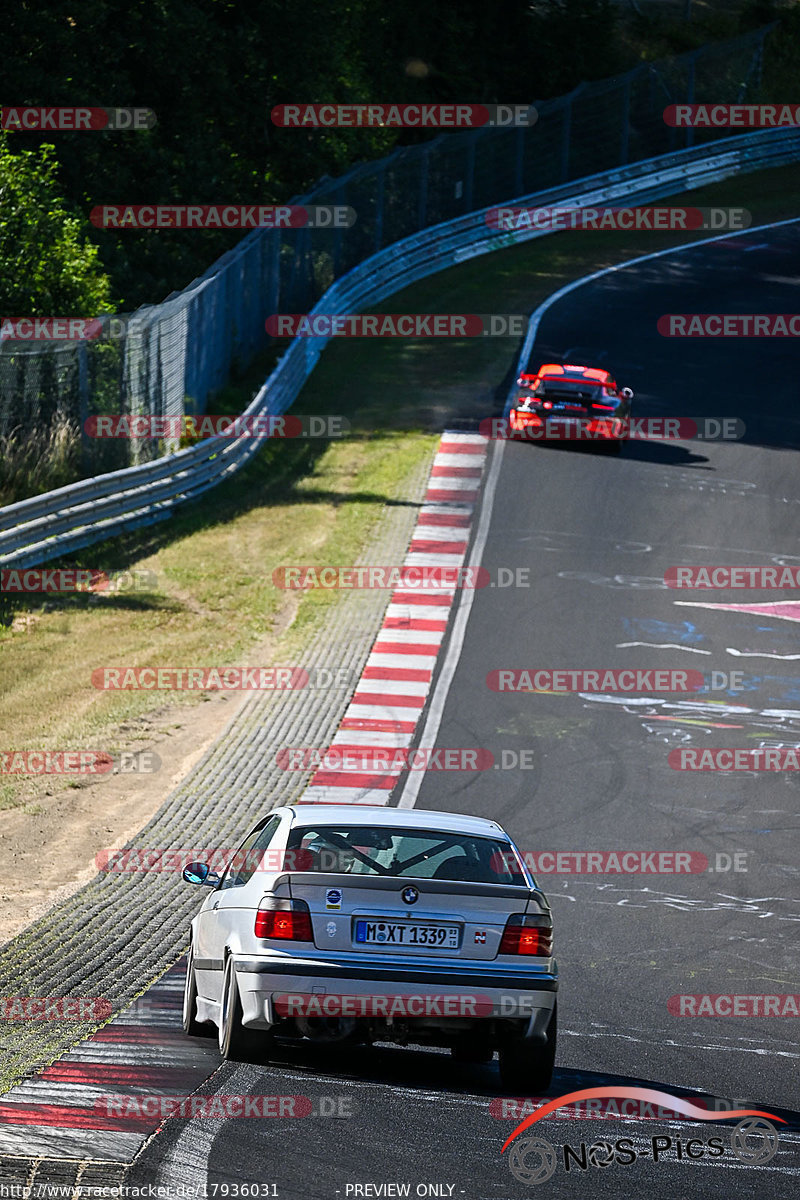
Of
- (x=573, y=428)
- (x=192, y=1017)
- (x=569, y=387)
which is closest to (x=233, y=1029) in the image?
(x=192, y=1017)

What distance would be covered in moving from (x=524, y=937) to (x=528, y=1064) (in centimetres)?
62

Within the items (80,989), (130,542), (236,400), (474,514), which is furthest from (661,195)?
(80,989)

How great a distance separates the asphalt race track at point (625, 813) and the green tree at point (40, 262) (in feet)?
24.7

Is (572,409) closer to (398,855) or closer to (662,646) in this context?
(662,646)

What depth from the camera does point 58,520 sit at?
67.1ft

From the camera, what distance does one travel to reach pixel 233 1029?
781 centimetres

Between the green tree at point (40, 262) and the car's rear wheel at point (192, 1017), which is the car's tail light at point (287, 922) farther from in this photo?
the green tree at point (40, 262)

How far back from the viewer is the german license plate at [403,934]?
308 inches

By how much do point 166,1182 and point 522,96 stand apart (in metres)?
52.4

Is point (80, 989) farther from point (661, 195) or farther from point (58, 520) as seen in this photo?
point (661, 195)

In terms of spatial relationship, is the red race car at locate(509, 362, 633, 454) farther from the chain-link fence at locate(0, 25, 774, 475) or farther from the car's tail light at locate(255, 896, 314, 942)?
the car's tail light at locate(255, 896, 314, 942)

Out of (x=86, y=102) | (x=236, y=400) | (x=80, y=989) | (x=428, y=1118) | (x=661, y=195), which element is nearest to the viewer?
(x=428, y=1118)

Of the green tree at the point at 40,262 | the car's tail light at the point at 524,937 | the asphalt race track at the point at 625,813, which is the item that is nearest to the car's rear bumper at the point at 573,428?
the asphalt race track at the point at 625,813

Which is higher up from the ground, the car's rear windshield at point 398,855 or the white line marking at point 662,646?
the car's rear windshield at point 398,855
